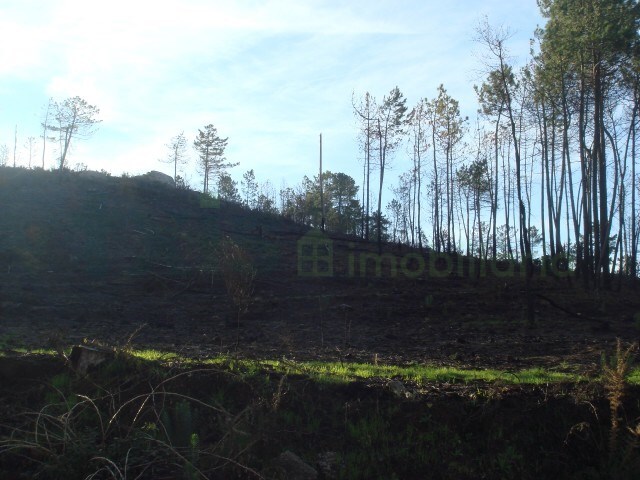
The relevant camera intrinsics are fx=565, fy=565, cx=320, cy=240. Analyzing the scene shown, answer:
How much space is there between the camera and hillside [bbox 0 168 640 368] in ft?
40.9

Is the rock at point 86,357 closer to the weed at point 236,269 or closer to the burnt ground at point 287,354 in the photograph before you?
the burnt ground at point 287,354

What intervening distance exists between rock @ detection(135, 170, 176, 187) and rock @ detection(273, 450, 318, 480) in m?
39.0

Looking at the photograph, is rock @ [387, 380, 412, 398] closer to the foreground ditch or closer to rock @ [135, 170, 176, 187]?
the foreground ditch

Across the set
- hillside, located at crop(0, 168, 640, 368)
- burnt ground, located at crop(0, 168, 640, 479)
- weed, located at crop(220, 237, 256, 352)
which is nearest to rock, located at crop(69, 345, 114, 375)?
burnt ground, located at crop(0, 168, 640, 479)

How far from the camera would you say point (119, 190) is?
37812 millimetres

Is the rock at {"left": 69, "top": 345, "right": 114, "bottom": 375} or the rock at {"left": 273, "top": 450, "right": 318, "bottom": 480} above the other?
the rock at {"left": 69, "top": 345, "right": 114, "bottom": 375}

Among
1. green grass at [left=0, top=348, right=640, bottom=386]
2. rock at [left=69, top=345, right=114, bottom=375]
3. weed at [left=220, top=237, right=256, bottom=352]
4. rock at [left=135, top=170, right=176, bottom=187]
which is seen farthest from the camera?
rock at [left=135, top=170, right=176, bottom=187]

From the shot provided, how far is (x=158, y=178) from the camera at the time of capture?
4588cm

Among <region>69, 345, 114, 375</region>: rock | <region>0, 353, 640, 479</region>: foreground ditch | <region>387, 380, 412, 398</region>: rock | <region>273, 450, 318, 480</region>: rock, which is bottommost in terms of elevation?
<region>273, 450, 318, 480</region>: rock

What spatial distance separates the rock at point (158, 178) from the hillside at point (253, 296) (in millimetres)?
4726

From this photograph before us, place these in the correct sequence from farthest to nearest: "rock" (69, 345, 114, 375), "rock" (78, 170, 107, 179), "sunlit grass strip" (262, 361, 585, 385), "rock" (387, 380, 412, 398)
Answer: "rock" (78, 170, 107, 179), "sunlit grass strip" (262, 361, 585, 385), "rock" (69, 345, 114, 375), "rock" (387, 380, 412, 398)

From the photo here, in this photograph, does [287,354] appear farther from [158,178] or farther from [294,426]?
[158,178]

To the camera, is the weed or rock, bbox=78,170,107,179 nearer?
the weed

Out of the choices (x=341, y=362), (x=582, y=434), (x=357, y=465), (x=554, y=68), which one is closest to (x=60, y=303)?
(x=341, y=362)
